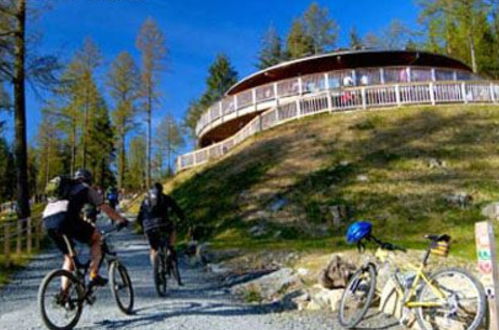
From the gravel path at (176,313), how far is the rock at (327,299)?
203 millimetres

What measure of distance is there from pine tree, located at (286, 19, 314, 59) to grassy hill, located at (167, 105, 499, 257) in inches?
1351

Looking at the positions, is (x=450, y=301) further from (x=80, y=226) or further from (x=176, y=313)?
(x=80, y=226)

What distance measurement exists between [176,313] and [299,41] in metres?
50.1

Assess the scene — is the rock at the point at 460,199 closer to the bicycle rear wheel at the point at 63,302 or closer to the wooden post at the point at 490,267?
the wooden post at the point at 490,267

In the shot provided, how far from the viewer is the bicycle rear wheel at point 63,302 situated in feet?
17.5

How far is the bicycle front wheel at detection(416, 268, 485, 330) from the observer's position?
188 inches

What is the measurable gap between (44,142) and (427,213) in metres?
41.0

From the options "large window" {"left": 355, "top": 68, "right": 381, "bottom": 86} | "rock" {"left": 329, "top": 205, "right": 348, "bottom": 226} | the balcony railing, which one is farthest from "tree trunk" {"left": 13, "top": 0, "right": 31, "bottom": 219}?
"large window" {"left": 355, "top": 68, "right": 381, "bottom": 86}

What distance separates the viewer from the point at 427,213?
1290 cm

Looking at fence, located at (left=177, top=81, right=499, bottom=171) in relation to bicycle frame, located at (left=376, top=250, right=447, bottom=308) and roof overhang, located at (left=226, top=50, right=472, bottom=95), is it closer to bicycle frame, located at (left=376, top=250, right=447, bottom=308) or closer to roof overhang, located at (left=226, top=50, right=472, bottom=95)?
roof overhang, located at (left=226, top=50, right=472, bottom=95)

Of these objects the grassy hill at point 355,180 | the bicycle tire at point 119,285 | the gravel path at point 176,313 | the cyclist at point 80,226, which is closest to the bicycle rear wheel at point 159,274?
the gravel path at point 176,313

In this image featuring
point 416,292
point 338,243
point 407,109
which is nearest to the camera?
point 416,292

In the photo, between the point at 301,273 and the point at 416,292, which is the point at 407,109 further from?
the point at 416,292

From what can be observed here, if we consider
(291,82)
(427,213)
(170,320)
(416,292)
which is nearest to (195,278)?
(170,320)
